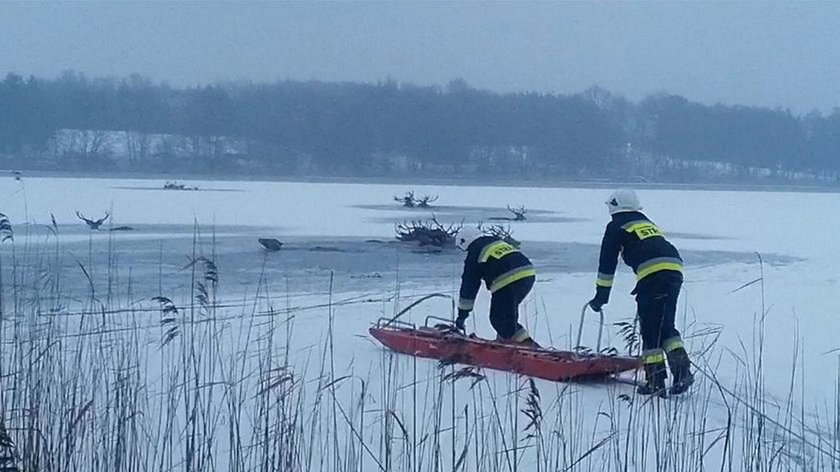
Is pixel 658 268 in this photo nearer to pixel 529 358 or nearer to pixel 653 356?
pixel 653 356

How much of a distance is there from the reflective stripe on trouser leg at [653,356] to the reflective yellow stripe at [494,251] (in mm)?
1923

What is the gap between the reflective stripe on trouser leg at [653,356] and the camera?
282 inches

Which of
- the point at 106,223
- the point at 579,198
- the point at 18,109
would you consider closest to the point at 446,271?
the point at 106,223

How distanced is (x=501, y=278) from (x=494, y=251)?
9.4 inches

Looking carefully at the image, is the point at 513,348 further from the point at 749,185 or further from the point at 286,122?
the point at 286,122

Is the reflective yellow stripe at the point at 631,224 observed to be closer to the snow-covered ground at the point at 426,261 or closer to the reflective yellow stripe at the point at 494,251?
the snow-covered ground at the point at 426,261

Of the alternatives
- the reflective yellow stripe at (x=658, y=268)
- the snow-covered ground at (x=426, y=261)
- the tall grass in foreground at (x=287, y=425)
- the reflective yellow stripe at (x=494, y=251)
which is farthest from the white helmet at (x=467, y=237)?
the tall grass in foreground at (x=287, y=425)

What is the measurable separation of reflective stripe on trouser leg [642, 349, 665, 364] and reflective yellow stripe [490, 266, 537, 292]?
1743 mm

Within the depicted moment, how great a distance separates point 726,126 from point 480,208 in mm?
35556

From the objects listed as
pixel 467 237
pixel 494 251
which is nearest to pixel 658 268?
pixel 494 251

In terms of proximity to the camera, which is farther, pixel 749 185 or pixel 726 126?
pixel 726 126

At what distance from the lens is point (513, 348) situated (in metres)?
8.05

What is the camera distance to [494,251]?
9055 millimetres

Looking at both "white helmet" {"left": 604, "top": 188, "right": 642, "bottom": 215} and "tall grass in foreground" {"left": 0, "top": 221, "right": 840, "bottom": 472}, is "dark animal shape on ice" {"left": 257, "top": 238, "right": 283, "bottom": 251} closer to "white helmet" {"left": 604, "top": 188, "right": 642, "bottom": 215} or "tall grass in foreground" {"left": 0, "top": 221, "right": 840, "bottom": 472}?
"tall grass in foreground" {"left": 0, "top": 221, "right": 840, "bottom": 472}
